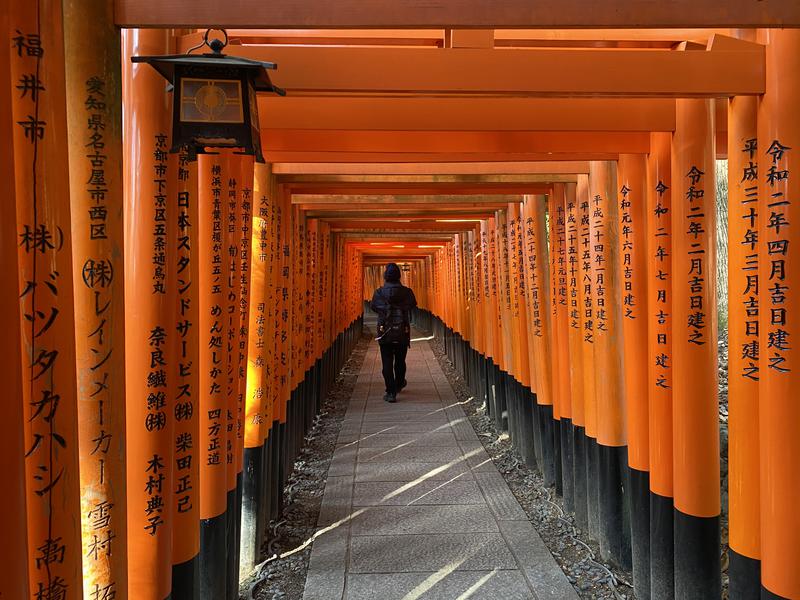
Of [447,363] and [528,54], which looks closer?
[528,54]

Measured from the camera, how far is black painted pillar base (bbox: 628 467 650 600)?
11.0ft

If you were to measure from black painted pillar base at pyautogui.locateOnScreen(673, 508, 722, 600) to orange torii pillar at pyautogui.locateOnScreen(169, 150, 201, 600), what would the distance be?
239 centimetres

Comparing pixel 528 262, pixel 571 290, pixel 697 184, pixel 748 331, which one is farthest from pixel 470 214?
pixel 748 331

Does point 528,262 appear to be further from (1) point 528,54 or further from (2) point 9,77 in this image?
(2) point 9,77

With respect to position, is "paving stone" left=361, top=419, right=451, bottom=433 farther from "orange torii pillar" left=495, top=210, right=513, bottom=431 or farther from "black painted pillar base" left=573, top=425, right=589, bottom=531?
"black painted pillar base" left=573, top=425, right=589, bottom=531

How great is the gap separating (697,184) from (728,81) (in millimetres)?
634

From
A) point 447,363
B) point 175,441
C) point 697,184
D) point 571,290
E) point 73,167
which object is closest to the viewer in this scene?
point 73,167

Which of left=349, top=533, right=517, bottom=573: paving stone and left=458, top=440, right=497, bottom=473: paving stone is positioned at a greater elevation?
left=349, top=533, right=517, bottom=573: paving stone

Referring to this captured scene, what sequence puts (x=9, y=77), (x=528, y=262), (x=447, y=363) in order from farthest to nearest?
(x=447, y=363) < (x=528, y=262) < (x=9, y=77)

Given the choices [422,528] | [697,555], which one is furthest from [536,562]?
[697,555]

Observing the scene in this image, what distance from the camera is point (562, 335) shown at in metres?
4.77

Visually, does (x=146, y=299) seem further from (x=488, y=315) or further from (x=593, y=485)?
(x=488, y=315)

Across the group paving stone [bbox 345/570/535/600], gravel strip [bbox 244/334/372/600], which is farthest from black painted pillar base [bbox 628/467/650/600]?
gravel strip [bbox 244/334/372/600]

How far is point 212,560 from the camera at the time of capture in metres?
2.94
